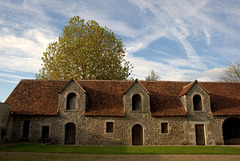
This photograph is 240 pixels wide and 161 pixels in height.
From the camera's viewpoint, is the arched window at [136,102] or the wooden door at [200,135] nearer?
the wooden door at [200,135]

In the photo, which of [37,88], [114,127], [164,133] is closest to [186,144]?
[164,133]

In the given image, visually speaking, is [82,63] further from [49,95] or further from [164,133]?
[164,133]

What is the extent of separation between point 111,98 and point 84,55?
9089 mm

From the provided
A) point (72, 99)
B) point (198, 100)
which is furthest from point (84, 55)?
point (198, 100)

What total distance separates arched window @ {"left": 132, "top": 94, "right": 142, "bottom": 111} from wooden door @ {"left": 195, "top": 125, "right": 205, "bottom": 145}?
6406 mm

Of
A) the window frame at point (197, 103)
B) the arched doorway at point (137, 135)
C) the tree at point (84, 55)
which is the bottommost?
the arched doorway at point (137, 135)

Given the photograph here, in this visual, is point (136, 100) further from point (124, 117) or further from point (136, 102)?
point (124, 117)

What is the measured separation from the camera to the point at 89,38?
93.9ft

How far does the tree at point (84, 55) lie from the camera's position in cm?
2803

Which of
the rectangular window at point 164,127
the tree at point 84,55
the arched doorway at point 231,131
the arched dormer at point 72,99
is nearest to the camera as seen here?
the rectangular window at point 164,127

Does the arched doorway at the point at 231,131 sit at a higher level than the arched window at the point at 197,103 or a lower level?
lower

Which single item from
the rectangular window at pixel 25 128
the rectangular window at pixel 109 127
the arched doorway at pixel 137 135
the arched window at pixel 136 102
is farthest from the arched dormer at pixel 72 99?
the arched doorway at pixel 137 135

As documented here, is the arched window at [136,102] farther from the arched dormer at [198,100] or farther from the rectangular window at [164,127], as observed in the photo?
the arched dormer at [198,100]

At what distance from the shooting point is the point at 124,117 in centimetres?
2023
